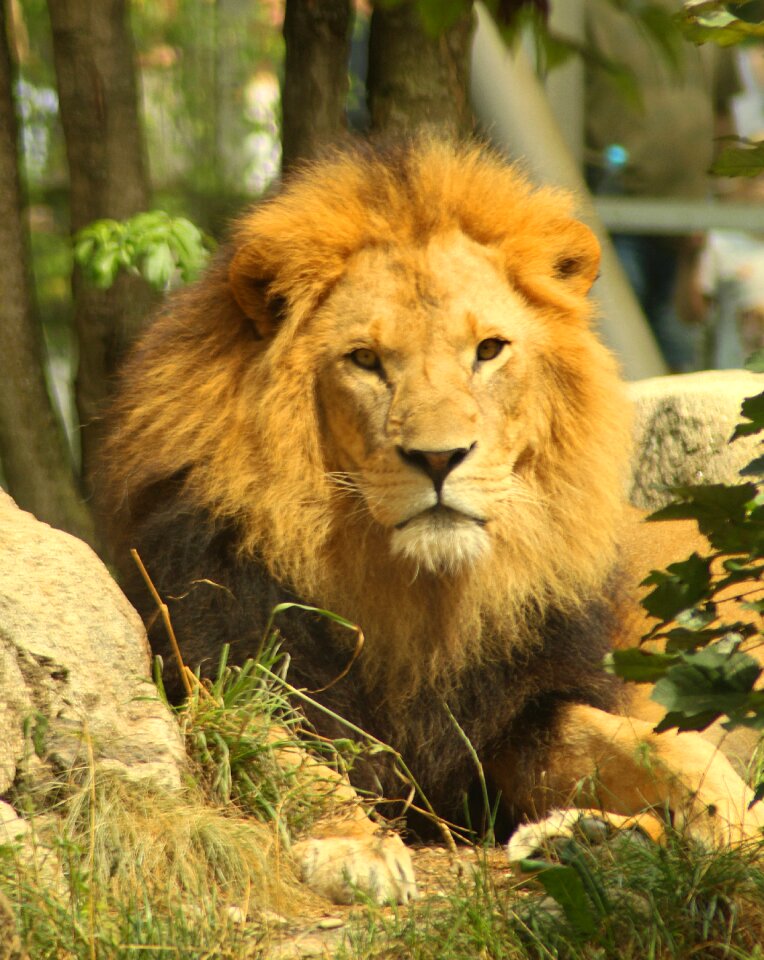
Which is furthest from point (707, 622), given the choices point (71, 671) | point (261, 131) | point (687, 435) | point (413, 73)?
point (261, 131)

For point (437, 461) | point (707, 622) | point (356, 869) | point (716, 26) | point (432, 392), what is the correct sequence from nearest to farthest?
point (716, 26) → point (707, 622) → point (356, 869) → point (437, 461) → point (432, 392)

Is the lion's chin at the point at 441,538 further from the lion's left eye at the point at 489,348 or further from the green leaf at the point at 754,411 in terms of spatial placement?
the green leaf at the point at 754,411

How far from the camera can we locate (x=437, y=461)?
11.0ft

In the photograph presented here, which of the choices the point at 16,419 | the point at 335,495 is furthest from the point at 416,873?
the point at 16,419

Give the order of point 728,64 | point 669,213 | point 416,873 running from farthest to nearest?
point 669,213, point 728,64, point 416,873

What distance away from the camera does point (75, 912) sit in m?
2.54

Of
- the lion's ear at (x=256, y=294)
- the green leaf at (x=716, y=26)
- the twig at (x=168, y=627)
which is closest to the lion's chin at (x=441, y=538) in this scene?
the twig at (x=168, y=627)

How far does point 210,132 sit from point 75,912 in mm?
6581

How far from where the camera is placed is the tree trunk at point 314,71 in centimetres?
514

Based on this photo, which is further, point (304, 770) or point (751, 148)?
point (304, 770)

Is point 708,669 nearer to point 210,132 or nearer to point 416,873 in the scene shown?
point 416,873

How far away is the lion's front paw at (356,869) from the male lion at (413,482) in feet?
1.30

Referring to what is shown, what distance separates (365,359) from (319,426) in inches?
8.8

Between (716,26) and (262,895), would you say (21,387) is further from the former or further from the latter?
(716,26)
